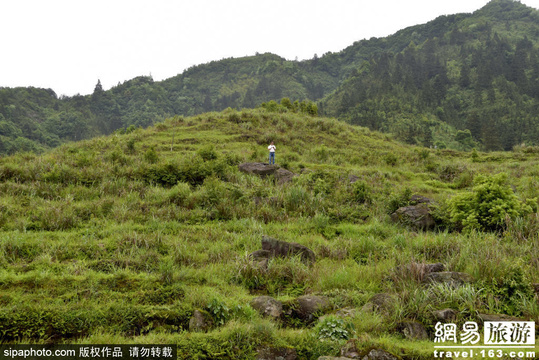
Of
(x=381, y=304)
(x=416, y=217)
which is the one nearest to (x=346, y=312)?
(x=381, y=304)

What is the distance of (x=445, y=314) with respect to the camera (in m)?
4.38

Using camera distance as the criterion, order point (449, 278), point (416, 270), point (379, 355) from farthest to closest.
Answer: point (416, 270) → point (449, 278) → point (379, 355)

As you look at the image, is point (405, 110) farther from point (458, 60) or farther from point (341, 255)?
point (341, 255)

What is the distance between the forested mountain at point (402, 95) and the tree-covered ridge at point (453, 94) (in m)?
0.23

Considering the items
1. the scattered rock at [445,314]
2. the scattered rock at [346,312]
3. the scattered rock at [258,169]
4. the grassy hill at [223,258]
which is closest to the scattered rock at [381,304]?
the grassy hill at [223,258]

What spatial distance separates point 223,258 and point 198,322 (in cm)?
246

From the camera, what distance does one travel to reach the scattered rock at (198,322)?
13.6 ft

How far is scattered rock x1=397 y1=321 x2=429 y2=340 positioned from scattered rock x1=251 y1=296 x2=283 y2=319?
64.8 inches

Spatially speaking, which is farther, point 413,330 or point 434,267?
point 434,267

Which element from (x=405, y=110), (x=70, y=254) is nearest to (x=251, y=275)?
(x=70, y=254)

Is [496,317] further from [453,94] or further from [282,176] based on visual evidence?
[453,94]

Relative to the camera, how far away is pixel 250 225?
8758 millimetres

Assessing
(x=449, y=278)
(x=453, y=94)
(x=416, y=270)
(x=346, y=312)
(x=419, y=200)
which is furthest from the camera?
(x=453, y=94)

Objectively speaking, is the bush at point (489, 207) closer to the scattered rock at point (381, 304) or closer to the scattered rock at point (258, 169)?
the scattered rock at point (381, 304)
